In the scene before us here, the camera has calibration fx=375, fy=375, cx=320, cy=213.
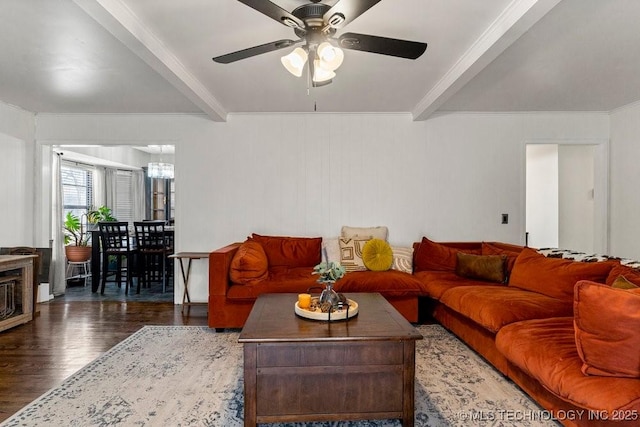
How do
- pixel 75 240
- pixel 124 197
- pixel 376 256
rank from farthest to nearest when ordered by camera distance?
pixel 124 197 → pixel 75 240 → pixel 376 256

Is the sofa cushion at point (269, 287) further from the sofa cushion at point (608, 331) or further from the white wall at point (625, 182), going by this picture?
the white wall at point (625, 182)

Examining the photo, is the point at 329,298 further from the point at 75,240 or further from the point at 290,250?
the point at 75,240

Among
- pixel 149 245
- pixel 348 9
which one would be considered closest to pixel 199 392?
pixel 348 9

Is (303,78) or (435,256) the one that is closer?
(303,78)

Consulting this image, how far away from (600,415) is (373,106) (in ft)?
11.7

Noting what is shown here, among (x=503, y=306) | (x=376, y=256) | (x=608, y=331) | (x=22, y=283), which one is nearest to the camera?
(x=608, y=331)

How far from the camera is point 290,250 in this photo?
14.1 ft

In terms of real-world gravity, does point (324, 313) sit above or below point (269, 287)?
above

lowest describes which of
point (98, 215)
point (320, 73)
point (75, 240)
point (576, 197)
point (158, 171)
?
point (75, 240)

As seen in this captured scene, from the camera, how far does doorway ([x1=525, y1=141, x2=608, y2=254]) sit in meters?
4.74

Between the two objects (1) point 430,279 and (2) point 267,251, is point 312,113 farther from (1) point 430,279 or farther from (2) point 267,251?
(1) point 430,279

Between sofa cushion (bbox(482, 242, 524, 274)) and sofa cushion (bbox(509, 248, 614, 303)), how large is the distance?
0.22 m

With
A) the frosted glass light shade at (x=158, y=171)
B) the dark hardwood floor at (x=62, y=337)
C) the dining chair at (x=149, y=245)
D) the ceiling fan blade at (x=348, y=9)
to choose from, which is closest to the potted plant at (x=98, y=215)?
the frosted glass light shade at (x=158, y=171)

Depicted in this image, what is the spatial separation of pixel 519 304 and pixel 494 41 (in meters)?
1.81
